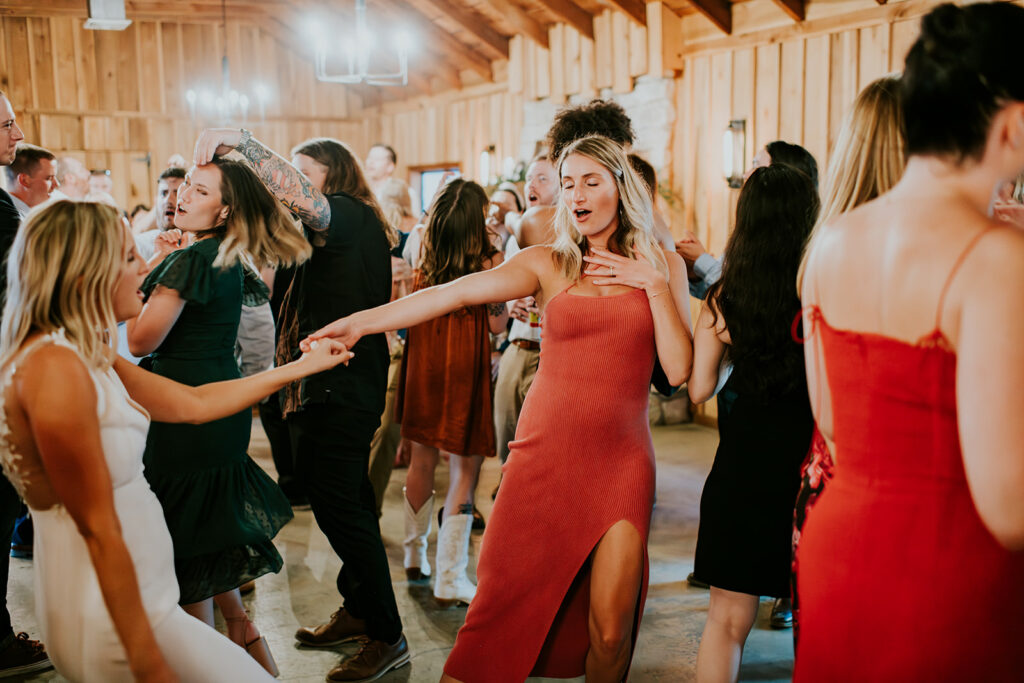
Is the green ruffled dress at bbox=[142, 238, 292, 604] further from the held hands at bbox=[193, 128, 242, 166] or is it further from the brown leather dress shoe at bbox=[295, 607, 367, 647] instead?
the brown leather dress shoe at bbox=[295, 607, 367, 647]

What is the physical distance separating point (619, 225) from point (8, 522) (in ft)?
6.96

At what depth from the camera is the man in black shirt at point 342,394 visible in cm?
277

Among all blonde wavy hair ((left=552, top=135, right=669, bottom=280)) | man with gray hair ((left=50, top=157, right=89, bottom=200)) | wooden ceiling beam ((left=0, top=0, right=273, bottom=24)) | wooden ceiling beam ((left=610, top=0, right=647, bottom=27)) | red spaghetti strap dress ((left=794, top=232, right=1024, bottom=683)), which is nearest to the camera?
red spaghetti strap dress ((left=794, top=232, right=1024, bottom=683))

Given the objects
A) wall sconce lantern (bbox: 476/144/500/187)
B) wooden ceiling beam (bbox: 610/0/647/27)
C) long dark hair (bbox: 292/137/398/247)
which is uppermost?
wooden ceiling beam (bbox: 610/0/647/27)

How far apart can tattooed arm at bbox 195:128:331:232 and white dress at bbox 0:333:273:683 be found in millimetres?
1154

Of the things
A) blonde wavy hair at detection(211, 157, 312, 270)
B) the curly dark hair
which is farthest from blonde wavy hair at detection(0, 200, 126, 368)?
the curly dark hair

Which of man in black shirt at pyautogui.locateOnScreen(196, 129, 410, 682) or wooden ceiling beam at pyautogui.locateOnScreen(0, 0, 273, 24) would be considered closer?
man in black shirt at pyautogui.locateOnScreen(196, 129, 410, 682)

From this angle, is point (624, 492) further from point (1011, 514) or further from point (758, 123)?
point (758, 123)

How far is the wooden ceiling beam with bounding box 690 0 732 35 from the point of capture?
21.4 ft

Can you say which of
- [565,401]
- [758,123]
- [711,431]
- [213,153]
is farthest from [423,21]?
[565,401]

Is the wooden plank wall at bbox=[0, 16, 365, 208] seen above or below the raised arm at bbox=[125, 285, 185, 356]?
above

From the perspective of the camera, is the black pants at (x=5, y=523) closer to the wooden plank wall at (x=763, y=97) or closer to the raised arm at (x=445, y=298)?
the raised arm at (x=445, y=298)

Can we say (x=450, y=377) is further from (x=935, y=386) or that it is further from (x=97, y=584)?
(x=935, y=386)

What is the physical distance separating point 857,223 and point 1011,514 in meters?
0.45
